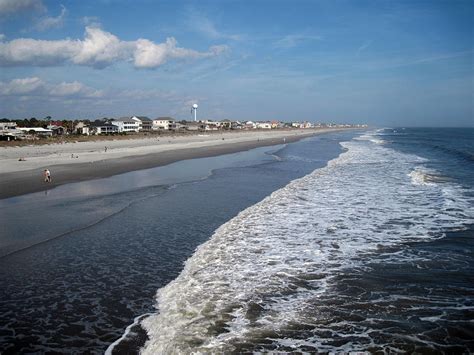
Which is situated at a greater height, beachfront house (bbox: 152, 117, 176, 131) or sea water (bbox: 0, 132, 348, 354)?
beachfront house (bbox: 152, 117, 176, 131)

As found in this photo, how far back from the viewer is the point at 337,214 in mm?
13258

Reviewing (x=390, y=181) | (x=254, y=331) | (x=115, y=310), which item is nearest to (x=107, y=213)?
(x=115, y=310)

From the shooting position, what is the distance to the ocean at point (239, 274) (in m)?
5.67

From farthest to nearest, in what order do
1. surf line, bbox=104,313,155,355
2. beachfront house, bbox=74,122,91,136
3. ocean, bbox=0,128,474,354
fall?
beachfront house, bbox=74,122,91,136 → ocean, bbox=0,128,474,354 → surf line, bbox=104,313,155,355

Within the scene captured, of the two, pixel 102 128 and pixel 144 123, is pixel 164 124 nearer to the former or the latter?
pixel 144 123

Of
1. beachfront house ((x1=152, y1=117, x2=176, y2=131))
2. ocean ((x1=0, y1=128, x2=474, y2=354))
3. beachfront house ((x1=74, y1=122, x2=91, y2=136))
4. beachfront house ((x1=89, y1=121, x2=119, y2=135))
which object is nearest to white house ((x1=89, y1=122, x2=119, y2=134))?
beachfront house ((x1=89, y1=121, x2=119, y2=135))

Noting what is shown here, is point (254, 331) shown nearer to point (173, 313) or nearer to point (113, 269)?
point (173, 313)

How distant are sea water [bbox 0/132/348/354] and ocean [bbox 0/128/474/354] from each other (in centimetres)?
4

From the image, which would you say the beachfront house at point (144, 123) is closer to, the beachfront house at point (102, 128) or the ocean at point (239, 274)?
the beachfront house at point (102, 128)

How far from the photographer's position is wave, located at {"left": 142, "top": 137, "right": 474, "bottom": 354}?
577cm

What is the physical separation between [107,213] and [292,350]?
34.0ft

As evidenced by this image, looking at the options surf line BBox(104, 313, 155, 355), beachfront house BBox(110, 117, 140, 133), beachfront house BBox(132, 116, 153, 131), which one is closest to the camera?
surf line BBox(104, 313, 155, 355)

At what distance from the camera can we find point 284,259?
899 centimetres

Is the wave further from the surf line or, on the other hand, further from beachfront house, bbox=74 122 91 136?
beachfront house, bbox=74 122 91 136
